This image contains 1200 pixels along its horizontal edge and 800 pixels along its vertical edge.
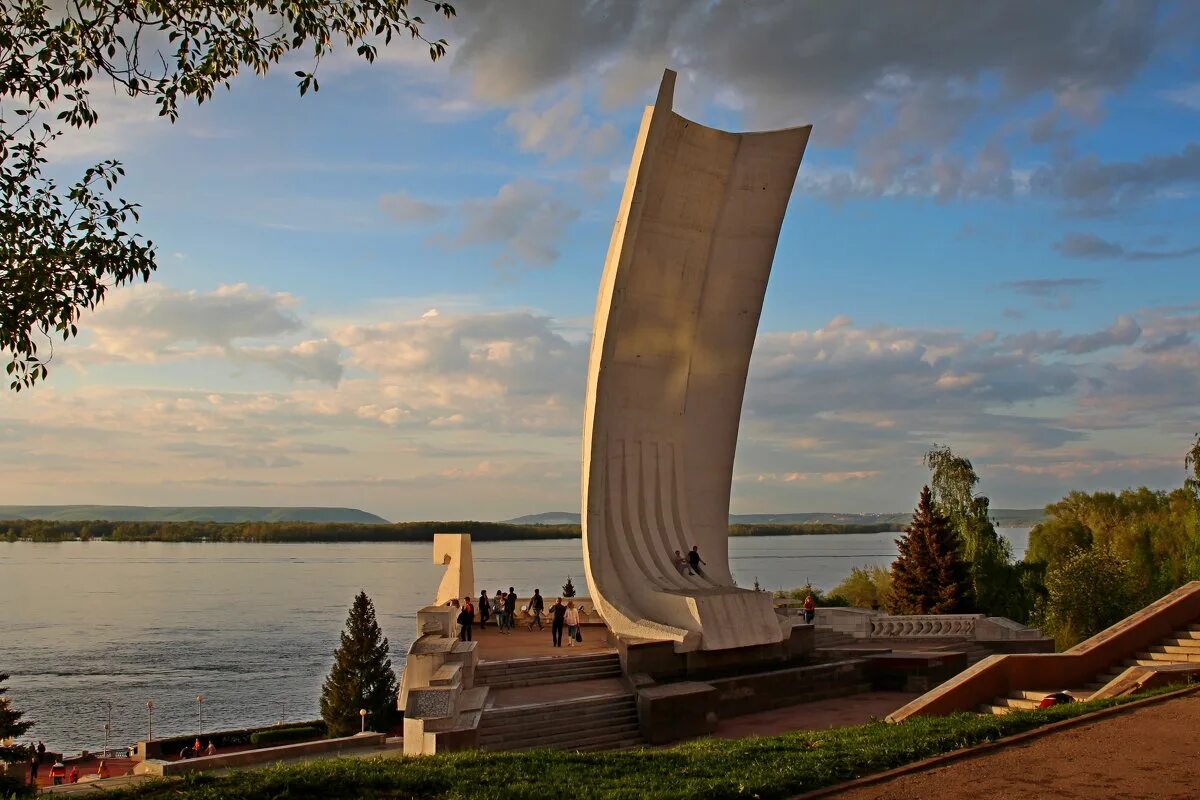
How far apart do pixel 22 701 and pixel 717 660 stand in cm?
3020

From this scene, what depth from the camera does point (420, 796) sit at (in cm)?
594

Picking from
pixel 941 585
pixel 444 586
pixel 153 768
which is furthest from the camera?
pixel 941 585

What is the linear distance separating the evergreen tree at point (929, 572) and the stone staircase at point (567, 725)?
1591cm

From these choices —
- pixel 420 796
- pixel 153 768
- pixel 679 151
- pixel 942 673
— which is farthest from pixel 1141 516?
pixel 420 796

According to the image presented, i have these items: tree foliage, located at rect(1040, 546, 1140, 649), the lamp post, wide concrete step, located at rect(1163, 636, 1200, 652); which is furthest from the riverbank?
the lamp post

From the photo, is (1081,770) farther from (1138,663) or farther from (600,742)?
(600,742)

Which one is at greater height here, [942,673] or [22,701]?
[942,673]

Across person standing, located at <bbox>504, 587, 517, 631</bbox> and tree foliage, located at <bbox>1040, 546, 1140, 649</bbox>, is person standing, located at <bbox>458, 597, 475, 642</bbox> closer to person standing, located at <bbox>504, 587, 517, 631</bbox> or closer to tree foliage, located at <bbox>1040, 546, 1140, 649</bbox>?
person standing, located at <bbox>504, 587, 517, 631</bbox>

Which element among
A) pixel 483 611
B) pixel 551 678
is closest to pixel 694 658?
pixel 551 678

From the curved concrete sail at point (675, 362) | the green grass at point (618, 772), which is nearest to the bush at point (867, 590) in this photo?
the curved concrete sail at point (675, 362)

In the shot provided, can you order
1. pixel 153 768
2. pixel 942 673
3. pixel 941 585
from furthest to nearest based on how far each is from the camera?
pixel 941 585 → pixel 942 673 → pixel 153 768

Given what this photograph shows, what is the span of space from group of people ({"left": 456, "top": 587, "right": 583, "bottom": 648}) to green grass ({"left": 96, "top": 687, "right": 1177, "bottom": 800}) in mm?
7686

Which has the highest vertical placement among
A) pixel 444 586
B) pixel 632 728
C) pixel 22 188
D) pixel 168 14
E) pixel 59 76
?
pixel 168 14

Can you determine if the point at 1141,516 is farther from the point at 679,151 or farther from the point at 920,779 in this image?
the point at 920,779
